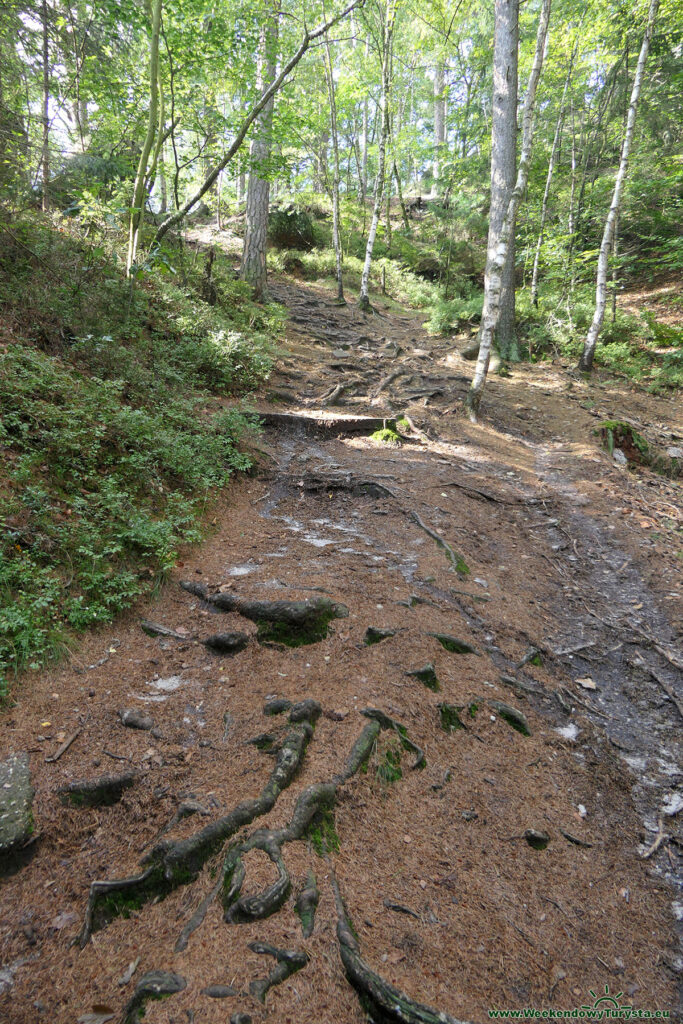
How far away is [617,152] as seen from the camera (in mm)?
18094

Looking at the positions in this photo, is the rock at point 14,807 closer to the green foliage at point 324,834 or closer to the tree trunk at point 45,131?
the green foliage at point 324,834

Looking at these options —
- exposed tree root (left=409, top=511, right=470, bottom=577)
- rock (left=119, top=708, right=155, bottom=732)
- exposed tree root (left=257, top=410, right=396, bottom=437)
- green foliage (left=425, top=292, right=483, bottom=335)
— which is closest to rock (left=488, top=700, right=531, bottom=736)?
exposed tree root (left=409, top=511, right=470, bottom=577)

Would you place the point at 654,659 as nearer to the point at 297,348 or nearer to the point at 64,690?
the point at 64,690

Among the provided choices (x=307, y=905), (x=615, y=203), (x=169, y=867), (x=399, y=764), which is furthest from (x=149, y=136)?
(x=615, y=203)

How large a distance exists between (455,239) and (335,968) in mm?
23710

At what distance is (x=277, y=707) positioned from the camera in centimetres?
332

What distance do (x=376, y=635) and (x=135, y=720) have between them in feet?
6.09

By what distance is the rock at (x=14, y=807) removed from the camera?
7.62 feet

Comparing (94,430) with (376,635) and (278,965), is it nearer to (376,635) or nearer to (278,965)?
(376,635)

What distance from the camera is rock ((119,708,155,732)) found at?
311 cm

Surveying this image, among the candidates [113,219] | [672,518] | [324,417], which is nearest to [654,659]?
[672,518]

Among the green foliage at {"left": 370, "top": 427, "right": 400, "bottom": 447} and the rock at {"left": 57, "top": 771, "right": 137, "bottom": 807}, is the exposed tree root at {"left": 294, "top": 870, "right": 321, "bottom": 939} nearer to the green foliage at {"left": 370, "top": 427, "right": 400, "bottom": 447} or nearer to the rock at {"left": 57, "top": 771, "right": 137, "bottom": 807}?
the rock at {"left": 57, "top": 771, "right": 137, "bottom": 807}

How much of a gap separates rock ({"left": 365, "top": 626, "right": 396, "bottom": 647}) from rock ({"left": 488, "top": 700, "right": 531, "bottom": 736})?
2.93ft

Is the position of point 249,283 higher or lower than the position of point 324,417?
higher
